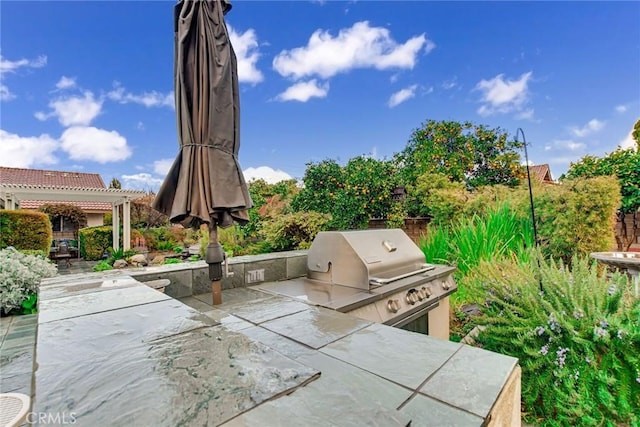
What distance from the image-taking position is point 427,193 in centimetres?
796

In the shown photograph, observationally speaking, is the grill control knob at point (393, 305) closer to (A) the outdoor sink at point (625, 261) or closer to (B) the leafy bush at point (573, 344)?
(B) the leafy bush at point (573, 344)

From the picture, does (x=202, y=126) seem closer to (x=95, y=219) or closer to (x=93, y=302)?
(x=93, y=302)

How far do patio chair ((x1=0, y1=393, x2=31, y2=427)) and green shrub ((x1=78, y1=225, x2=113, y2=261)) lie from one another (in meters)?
15.3

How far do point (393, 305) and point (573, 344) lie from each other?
51.9 inches

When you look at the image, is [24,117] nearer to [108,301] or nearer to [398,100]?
[398,100]

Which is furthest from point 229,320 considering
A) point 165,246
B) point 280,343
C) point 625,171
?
point 165,246

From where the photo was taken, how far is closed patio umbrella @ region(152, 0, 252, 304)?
2281 mm

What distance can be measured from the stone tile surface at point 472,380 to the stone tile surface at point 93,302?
1.54 m

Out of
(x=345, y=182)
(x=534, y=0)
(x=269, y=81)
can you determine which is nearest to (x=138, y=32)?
(x=269, y=81)

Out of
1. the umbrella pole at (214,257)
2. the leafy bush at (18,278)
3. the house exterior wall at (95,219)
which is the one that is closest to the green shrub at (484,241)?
the umbrella pole at (214,257)

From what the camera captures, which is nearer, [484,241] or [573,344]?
[573,344]

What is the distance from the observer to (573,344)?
2160 mm

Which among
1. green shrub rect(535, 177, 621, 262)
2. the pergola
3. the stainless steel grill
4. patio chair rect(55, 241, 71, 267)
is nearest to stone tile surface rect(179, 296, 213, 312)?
the stainless steel grill

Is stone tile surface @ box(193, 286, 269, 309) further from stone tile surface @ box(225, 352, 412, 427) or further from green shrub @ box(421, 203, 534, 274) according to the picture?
green shrub @ box(421, 203, 534, 274)
